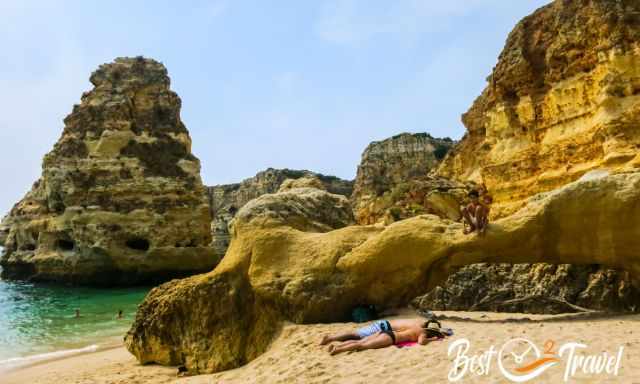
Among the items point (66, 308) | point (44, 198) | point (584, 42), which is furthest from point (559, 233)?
point (44, 198)

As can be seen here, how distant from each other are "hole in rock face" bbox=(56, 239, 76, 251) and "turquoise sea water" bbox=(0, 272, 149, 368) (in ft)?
10.4

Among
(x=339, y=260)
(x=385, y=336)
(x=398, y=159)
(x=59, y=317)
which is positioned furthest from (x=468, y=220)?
(x=398, y=159)

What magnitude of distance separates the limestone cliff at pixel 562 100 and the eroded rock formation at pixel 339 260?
717cm

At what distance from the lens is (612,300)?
27.0ft

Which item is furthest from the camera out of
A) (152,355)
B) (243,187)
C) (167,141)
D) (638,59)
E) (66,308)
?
(243,187)

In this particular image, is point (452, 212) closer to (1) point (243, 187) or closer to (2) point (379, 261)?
(2) point (379, 261)

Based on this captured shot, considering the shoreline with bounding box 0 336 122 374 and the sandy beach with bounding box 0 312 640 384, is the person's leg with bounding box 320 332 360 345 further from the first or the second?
the shoreline with bounding box 0 336 122 374

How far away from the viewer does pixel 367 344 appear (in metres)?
5.87

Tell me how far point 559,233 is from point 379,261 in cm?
266

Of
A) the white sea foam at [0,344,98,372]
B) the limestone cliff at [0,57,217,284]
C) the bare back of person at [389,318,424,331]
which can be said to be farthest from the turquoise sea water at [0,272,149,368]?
the bare back of person at [389,318,424,331]

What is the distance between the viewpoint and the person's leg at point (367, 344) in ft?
19.2

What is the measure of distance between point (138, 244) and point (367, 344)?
31427 mm

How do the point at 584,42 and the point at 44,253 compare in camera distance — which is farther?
the point at 44,253

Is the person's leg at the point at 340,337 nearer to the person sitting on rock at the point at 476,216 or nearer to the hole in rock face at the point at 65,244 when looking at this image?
the person sitting on rock at the point at 476,216
